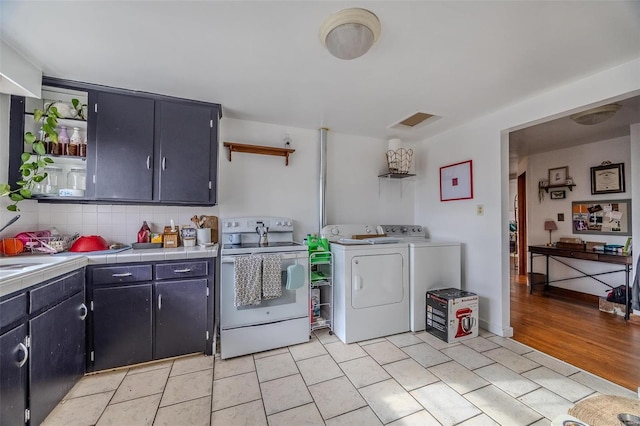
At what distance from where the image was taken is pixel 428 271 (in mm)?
2791

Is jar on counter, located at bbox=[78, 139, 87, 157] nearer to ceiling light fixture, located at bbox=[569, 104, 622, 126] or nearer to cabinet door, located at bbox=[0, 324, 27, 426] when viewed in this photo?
cabinet door, located at bbox=[0, 324, 27, 426]

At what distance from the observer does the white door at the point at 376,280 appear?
253 cm

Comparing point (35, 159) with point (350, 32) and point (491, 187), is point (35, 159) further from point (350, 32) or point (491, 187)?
point (491, 187)

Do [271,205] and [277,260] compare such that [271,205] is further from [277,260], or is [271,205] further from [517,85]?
[517,85]

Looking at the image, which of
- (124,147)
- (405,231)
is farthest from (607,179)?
(124,147)

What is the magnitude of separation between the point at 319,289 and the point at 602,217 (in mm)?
4161

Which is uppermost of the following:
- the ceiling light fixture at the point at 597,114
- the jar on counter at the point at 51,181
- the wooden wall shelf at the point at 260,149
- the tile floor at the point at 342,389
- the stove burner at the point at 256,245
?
the ceiling light fixture at the point at 597,114

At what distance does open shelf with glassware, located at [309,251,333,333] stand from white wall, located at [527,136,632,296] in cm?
394

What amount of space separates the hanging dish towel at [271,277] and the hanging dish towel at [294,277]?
0.08 metres

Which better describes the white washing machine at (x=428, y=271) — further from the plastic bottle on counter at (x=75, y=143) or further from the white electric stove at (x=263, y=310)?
the plastic bottle on counter at (x=75, y=143)

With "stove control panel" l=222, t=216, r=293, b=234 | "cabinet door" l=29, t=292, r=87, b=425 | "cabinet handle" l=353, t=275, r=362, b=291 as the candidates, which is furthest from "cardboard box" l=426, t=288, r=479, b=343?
"cabinet door" l=29, t=292, r=87, b=425

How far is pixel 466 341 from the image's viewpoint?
2.51 metres

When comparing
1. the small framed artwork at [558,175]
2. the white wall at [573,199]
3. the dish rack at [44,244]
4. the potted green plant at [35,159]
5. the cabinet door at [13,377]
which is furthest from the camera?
the small framed artwork at [558,175]

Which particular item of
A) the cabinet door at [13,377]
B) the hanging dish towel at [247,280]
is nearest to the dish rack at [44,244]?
the cabinet door at [13,377]
